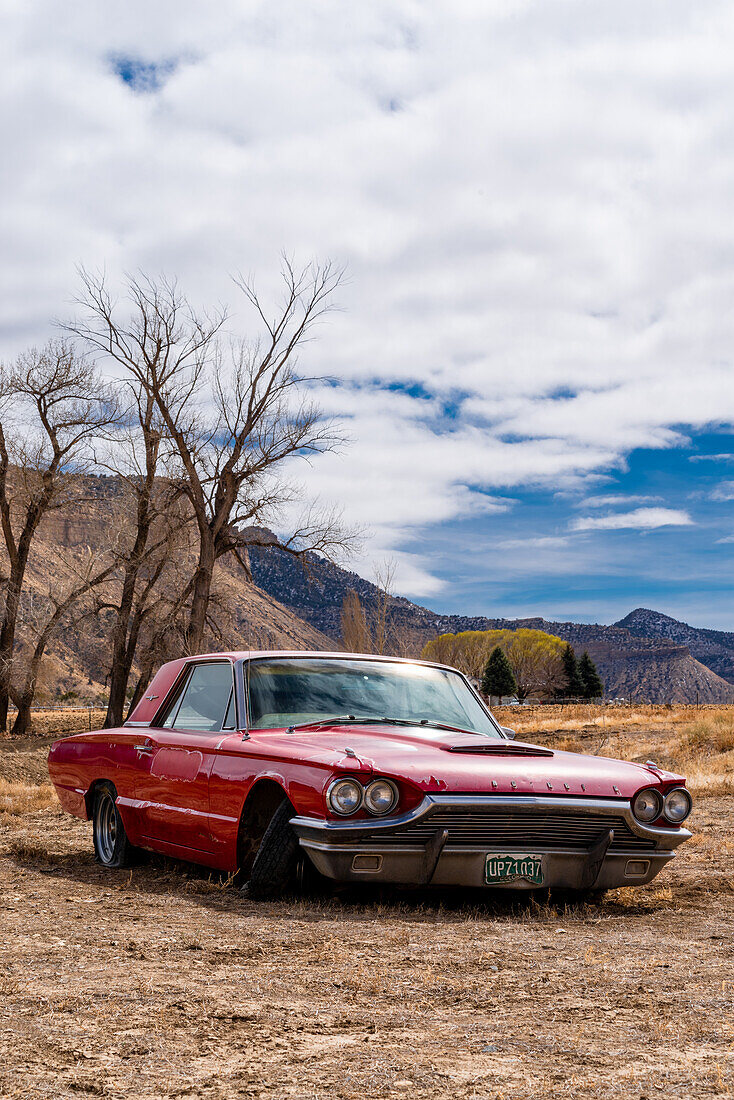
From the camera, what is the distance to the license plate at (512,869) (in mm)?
5277

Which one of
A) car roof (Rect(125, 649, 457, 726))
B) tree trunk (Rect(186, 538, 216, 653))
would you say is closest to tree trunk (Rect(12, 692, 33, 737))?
tree trunk (Rect(186, 538, 216, 653))

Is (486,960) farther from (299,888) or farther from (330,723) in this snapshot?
(330,723)

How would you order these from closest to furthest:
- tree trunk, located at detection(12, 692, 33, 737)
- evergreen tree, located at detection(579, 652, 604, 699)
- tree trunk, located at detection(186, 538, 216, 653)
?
tree trunk, located at detection(186, 538, 216, 653) → tree trunk, located at detection(12, 692, 33, 737) → evergreen tree, located at detection(579, 652, 604, 699)

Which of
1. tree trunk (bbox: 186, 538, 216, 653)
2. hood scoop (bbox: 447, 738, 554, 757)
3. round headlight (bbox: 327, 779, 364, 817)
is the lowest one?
round headlight (bbox: 327, 779, 364, 817)

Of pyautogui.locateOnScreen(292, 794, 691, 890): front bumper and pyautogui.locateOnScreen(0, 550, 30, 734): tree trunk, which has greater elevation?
pyautogui.locateOnScreen(0, 550, 30, 734): tree trunk

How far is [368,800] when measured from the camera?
5.12m

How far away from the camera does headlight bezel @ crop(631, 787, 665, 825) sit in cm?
571

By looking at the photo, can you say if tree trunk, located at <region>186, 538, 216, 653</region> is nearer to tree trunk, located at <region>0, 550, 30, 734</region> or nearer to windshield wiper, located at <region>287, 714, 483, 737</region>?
tree trunk, located at <region>0, 550, 30, 734</region>

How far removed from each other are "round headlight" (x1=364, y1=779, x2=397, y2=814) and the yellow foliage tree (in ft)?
284

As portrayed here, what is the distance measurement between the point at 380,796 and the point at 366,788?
0.08 metres

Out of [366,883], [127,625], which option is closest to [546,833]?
[366,883]

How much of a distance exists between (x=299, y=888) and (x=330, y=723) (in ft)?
3.49

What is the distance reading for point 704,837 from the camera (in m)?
9.14

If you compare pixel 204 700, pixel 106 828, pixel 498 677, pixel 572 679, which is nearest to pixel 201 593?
pixel 106 828
